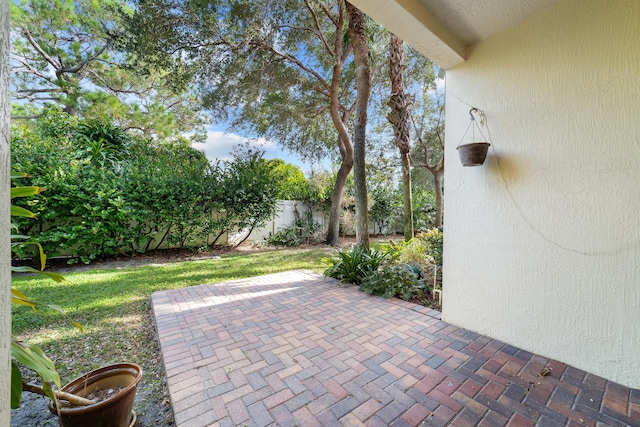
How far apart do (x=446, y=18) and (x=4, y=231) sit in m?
3.22

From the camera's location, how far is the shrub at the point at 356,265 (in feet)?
14.6

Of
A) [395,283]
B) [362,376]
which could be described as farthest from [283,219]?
[362,376]

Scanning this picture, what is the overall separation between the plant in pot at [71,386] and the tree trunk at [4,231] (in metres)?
0.21

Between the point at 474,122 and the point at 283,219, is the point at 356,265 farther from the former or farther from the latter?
the point at 283,219

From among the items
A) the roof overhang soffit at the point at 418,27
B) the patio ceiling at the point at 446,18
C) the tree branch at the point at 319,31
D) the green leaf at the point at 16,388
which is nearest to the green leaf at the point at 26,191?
the green leaf at the point at 16,388

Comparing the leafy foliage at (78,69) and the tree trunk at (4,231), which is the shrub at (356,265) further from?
the leafy foliage at (78,69)

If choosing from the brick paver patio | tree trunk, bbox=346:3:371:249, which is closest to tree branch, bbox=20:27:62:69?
tree trunk, bbox=346:3:371:249

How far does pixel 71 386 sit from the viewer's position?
1.57 meters

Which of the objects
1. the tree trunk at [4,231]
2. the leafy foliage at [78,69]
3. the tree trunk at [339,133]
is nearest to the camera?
the tree trunk at [4,231]

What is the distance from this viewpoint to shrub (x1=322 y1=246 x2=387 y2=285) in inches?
176

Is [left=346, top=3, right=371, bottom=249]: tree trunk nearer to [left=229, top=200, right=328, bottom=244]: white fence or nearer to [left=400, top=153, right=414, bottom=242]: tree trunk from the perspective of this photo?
[left=400, top=153, right=414, bottom=242]: tree trunk

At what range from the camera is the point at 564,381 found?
6.31 ft

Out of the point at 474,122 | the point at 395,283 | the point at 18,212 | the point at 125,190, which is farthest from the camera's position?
the point at 125,190

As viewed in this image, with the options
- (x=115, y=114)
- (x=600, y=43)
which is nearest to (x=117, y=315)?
(x=600, y=43)
